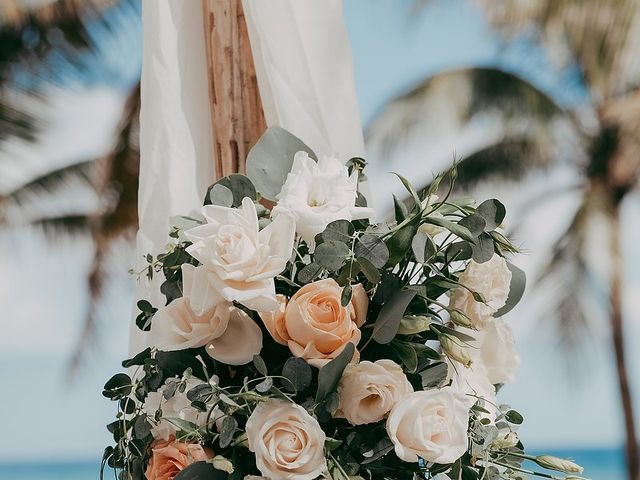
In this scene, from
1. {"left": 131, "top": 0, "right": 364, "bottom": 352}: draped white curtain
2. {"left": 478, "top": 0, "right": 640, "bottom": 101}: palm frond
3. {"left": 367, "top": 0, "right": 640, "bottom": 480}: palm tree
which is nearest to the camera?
{"left": 131, "top": 0, "right": 364, "bottom": 352}: draped white curtain

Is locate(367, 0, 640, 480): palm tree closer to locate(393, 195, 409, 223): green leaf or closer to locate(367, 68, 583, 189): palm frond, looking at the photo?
locate(367, 68, 583, 189): palm frond

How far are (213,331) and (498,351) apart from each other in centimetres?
28

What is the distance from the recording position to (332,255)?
2.46ft

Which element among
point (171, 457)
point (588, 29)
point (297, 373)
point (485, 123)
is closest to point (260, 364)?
point (297, 373)

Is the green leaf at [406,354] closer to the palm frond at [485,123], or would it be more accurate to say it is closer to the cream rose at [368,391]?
the cream rose at [368,391]

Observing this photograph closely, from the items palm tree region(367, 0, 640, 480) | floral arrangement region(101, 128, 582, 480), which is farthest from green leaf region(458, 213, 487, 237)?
palm tree region(367, 0, 640, 480)

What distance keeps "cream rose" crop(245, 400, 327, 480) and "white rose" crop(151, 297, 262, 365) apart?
0.06m

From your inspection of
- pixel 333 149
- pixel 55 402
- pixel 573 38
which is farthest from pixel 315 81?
pixel 55 402

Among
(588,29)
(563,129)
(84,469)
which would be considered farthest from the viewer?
(84,469)

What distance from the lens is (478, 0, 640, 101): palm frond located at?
6883 mm

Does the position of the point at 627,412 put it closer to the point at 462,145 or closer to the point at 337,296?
the point at 462,145

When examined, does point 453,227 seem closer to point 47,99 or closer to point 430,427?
point 430,427

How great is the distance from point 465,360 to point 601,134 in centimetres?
708

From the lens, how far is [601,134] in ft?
24.5
